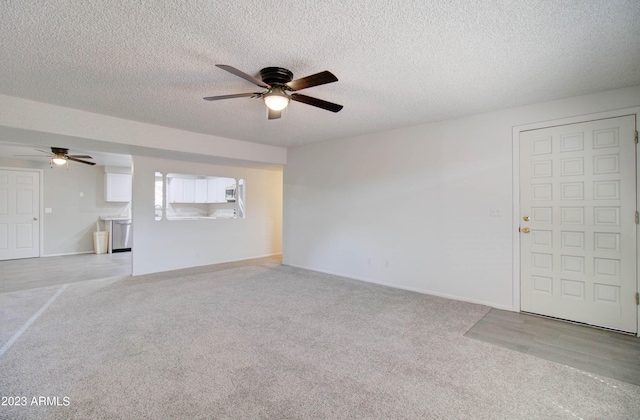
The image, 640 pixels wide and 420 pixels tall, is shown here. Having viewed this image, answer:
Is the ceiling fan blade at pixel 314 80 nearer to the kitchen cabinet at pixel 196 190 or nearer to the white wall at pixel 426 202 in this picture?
the white wall at pixel 426 202

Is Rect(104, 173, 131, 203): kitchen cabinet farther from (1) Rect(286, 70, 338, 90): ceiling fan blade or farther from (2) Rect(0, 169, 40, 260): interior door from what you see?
(1) Rect(286, 70, 338, 90): ceiling fan blade

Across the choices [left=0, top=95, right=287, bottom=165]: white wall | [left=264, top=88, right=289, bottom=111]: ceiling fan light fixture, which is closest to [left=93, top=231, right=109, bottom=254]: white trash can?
[left=0, top=95, right=287, bottom=165]: white wall

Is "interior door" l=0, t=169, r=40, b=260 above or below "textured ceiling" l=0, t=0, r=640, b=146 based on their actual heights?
below

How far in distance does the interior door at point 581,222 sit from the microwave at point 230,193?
5.46 meters

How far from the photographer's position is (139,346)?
2.62 metres

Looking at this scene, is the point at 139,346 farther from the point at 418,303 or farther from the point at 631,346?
the point at 631,346

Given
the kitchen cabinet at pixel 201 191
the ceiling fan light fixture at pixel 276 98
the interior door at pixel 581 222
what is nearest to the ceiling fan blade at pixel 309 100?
the ceiling fan light fixture at pixel 276 98

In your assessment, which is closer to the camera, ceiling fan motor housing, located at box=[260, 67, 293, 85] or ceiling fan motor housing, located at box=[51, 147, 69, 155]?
ceiling fan motor housing, located at box=[260, 67, 293, 85]

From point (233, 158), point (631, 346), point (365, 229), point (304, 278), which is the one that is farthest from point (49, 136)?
point (631, 346)

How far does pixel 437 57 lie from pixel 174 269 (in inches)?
217

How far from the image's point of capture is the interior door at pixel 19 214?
6719 mm

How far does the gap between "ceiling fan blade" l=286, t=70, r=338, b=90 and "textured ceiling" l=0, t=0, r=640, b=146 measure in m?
0.19

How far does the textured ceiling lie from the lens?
5.98 feet

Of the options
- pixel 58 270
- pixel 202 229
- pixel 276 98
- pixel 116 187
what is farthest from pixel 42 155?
pixel 276 98
